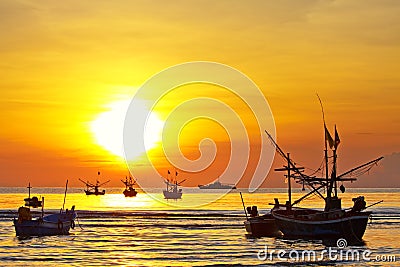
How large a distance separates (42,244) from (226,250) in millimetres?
18262

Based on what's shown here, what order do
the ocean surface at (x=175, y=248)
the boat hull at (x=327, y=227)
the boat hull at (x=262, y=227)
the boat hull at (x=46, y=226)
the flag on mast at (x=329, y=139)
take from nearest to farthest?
the ocean surface at (x=175, y=248), the boat hull at (x=327, y=227), the boat hull at (x=46, y=226), the flag on mast at (x=329, y=139), the boat hull at (x=262, y=227)

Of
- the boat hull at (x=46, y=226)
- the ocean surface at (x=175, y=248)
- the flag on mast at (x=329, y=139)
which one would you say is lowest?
the ocean surface at (x=175, y=248)

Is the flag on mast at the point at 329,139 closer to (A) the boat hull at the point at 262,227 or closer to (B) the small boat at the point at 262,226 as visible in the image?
(B) the small boat at the point at 262,226

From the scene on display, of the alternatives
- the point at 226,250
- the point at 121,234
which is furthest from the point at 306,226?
the point at 121,234

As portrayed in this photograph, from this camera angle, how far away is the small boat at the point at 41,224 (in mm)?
68887

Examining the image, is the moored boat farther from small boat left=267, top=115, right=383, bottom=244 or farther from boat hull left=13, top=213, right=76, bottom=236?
boat hull left=13, top=213, right=76, bottom=236

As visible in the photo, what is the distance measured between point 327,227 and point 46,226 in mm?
29675

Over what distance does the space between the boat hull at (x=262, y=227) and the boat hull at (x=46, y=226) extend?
19.7 metres

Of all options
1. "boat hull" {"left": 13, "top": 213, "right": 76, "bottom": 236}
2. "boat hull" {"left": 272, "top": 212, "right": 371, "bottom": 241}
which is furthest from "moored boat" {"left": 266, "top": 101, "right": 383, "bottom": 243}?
"boat hull" {"left": 13, "top": 213, "right": 76, "bottom": 236}

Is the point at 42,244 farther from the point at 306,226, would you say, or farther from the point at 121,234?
the point at 306,226

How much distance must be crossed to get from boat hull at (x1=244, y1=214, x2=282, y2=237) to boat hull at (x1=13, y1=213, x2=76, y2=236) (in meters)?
19.7

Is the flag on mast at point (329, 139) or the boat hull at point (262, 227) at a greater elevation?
the flag on mast at point (329, 139)

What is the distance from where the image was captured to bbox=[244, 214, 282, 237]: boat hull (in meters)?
71.9

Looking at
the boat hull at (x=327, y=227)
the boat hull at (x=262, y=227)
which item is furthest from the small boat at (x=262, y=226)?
the boat hull at (x=327, y=227)
